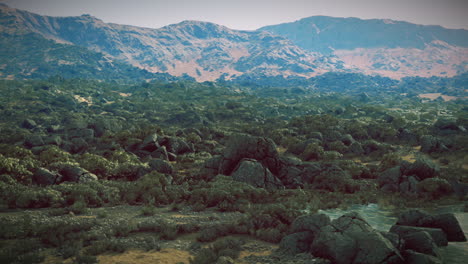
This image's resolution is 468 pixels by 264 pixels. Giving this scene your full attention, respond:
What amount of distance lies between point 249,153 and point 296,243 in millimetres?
16769

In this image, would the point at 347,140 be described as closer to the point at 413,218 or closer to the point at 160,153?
the point at 160,153

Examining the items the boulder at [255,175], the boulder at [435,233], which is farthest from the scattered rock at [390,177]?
the boulder at [435,233]

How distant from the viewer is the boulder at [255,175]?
27.5 metres

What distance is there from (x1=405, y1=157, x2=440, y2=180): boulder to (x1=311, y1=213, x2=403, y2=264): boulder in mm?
17506

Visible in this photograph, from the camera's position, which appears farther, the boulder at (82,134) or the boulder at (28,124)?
the boulder at (28,124)

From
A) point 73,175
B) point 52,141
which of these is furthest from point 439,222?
point 52,141

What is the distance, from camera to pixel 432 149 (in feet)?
144

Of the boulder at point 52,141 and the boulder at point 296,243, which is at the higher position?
the boulder at point 296,243

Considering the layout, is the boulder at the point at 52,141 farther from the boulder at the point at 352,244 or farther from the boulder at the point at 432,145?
the boulder at the point at 432,145

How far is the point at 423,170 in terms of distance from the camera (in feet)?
93.1

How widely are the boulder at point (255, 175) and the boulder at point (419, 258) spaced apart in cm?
1491

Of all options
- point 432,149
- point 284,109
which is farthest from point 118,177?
point 284,109

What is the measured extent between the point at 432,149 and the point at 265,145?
2811 centimetres

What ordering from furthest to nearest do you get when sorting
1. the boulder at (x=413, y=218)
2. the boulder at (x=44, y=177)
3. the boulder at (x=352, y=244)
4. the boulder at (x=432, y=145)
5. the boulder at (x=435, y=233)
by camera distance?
1. the boulder at (x=432, y=145)
2. the boulder at (x=44, y=177)
3. the boulder at (x=413, y=218)
4. the boulder at (x=435, y=233)
5. the boulder at (x=352, y=244)
